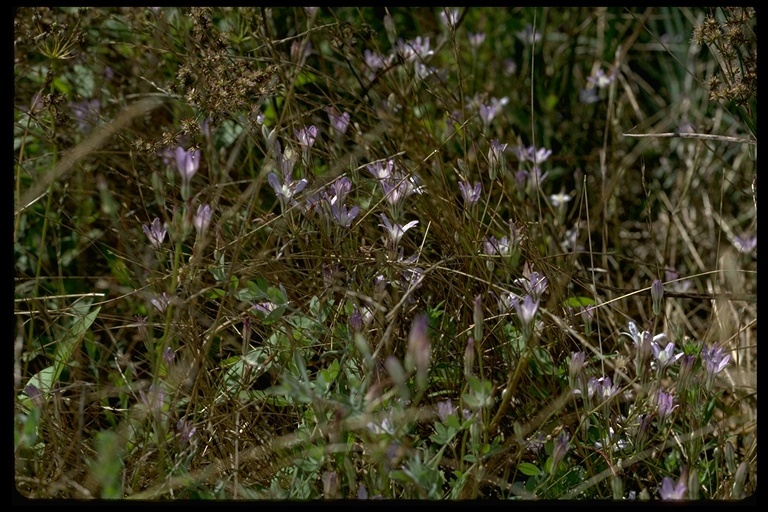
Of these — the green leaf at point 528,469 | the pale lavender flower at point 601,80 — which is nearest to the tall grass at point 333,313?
the green leaf at point 528,469

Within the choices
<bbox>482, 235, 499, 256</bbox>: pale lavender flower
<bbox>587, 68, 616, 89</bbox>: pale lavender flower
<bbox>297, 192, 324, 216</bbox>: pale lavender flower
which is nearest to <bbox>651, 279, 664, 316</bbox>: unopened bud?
<bbox>482, 235, 499, 256</bbox>: pale lavender flower

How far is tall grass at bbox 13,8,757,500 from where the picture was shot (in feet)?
3.94

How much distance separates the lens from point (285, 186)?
1.38 meters

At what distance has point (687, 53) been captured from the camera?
3008 mm

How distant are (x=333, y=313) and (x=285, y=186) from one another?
24 centimetres

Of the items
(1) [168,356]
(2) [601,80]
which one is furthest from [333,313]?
(2) [601,80]

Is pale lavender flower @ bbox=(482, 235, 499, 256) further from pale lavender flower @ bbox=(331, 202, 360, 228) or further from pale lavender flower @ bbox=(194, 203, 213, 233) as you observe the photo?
pale lavender flower @ bbox=(194, 203, 213, 233)

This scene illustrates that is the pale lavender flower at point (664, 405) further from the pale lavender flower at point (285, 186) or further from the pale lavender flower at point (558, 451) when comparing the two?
the pale lavender flower at point (285, 186)

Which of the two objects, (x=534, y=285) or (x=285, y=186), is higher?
(x=285, y=186)

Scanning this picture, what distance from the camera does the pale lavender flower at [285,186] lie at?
136 centimetres

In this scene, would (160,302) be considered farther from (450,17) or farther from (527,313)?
(450,17)

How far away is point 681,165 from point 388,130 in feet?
4.26
